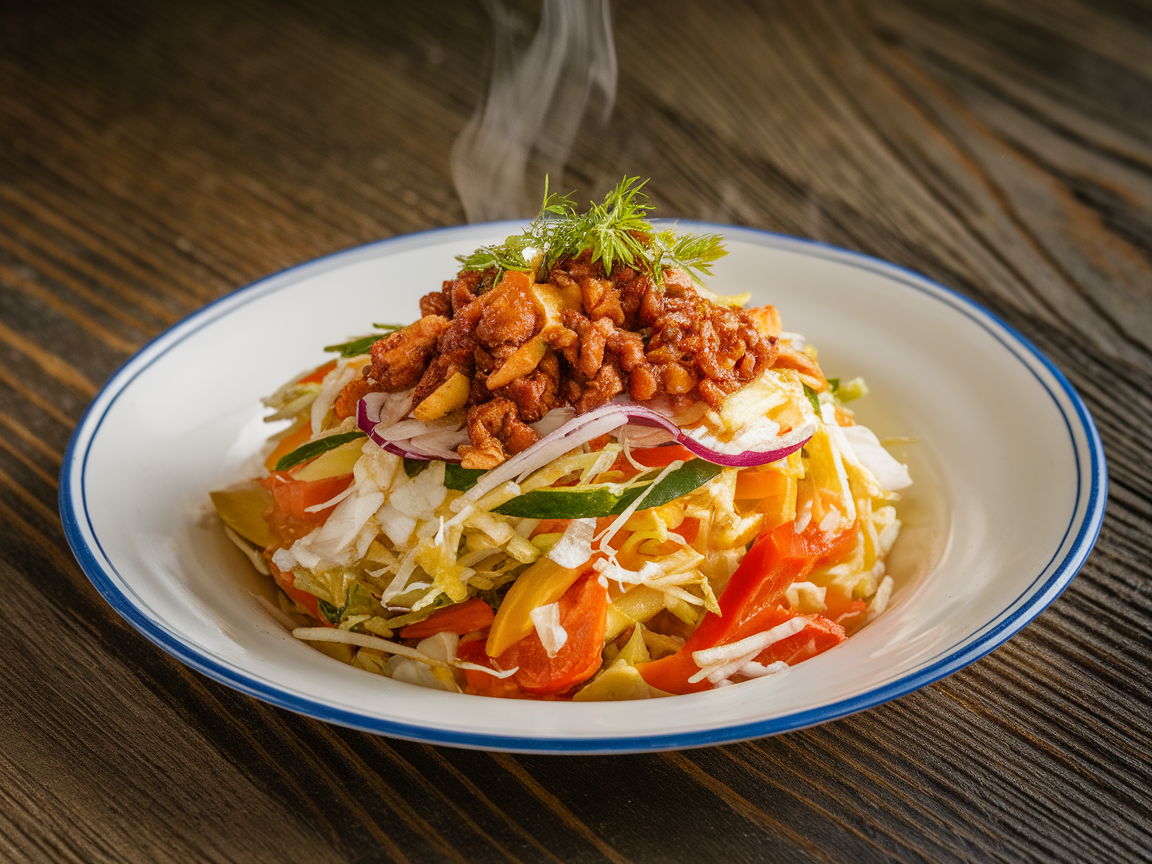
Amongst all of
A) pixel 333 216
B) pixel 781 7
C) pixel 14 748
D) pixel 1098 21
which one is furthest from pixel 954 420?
pixel 1098 21

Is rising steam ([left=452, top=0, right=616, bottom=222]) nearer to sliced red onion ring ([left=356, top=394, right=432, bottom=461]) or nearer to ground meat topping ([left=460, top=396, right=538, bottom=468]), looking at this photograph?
sliced red onion ring ([left=356, top=394, right=432, bottom=461])

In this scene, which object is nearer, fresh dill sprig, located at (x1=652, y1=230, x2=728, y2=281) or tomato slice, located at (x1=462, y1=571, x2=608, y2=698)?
tomato slice, located at (x1=462, y1=571, x2=608, y2=698)

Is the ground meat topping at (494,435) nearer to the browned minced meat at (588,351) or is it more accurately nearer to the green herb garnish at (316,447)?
the browned minced meat at (588,351)

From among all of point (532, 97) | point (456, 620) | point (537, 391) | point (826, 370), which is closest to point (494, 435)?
point (537, 391)

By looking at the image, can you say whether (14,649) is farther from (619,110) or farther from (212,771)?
(619,110)

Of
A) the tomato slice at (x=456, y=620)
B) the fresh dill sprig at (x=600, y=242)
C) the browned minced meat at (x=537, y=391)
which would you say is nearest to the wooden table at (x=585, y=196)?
the tomato slice at (x=456, y=620)

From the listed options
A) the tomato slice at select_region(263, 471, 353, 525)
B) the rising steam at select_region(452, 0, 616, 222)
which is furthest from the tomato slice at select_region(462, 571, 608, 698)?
the rising steam at select_region(452, 0, 616, 222)
